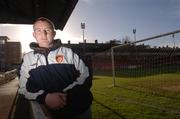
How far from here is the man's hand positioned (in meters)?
2.44

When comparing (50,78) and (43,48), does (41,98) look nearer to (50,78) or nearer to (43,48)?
(50,78)

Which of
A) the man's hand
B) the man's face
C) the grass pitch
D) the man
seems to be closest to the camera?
the man's hand

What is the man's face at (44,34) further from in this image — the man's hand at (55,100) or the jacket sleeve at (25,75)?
the man's hand at (55,100)

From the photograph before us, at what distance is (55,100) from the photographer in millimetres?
2428

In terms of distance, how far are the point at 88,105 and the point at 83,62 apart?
35 cm

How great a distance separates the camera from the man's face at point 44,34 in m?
2.73

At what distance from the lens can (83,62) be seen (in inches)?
112

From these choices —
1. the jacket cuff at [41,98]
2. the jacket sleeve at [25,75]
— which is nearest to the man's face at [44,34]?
the jacket sleeve at [25,75]

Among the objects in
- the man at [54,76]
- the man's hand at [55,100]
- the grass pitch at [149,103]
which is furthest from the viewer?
the grass pitch at [149,103]

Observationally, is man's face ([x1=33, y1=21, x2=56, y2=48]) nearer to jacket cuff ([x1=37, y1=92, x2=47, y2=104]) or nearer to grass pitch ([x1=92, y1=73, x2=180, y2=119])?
jacket cuff ([x1=37, y1=92, x2=47, y2=104])

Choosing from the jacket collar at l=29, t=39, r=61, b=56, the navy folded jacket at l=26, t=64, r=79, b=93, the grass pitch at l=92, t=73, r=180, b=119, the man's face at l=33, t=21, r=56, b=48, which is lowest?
the grass pitch at l=92, t=73, r=180, b=119

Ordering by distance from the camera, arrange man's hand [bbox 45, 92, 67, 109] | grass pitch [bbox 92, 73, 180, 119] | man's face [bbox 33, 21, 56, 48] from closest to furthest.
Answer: man's hand [bbox 45, 92, 67, 109]
man's face [bbox 33, 21, 56, 48]
grass pitch [bbox 92, 73, 180, 119]

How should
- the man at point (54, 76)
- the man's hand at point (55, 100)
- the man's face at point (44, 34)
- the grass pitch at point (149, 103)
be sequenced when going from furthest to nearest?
the grass pitch at point (149, 103) < the man's face at point (44, 34) < the man at point (54, 76) < the man's hand at point (55, 100)

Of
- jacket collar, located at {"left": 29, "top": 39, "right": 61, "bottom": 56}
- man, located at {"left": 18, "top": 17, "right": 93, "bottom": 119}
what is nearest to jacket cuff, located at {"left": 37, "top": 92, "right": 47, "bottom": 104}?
man, located at {"left": 18, "top": 17, "right": 93, "bottom": 119}
